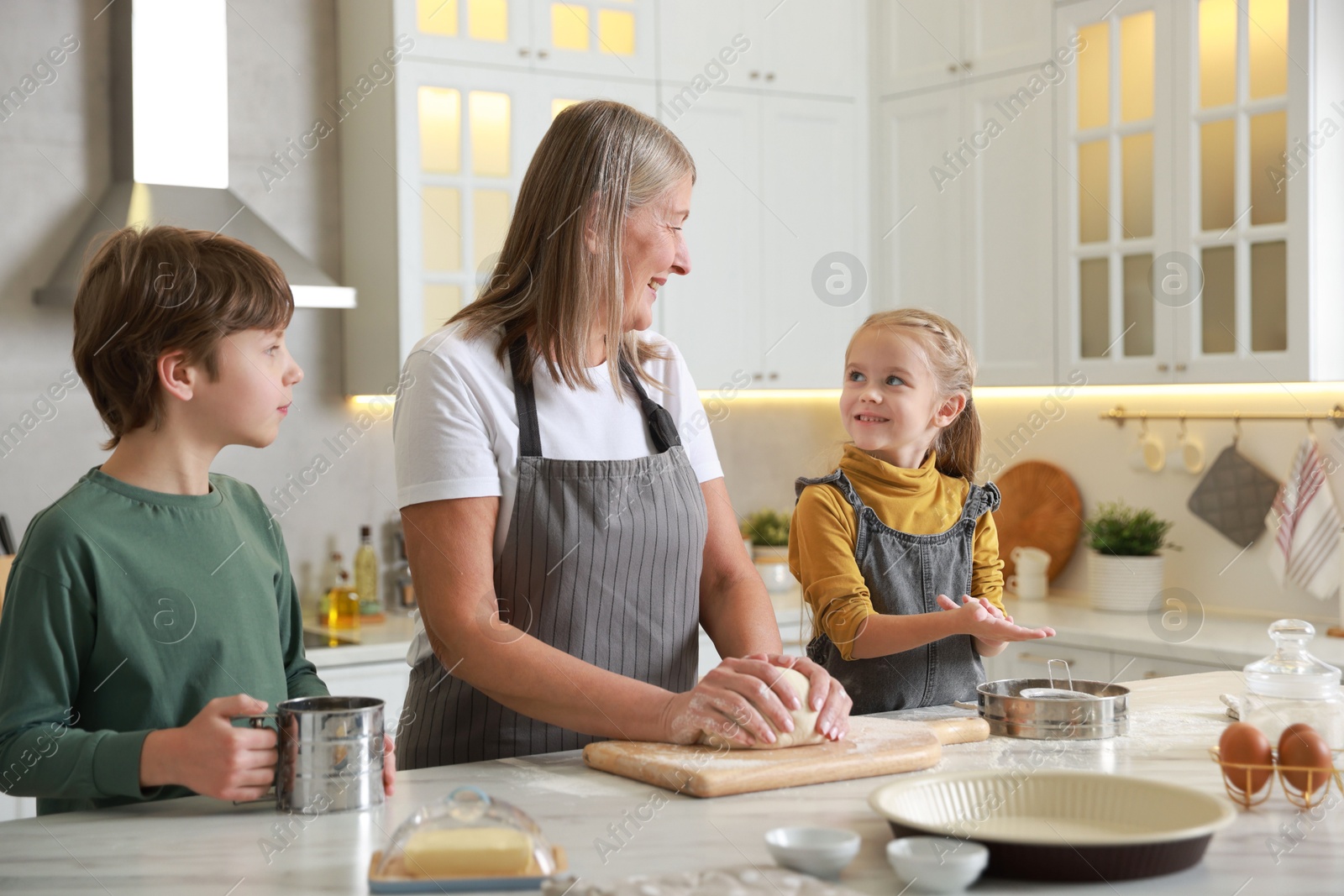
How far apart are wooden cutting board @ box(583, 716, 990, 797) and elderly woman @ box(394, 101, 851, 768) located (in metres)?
0.08

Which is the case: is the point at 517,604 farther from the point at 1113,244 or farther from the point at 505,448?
the point at 1113,244

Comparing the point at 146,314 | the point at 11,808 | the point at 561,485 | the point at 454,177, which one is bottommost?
the point at 11,808

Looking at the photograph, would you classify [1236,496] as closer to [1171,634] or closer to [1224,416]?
[1224,416]

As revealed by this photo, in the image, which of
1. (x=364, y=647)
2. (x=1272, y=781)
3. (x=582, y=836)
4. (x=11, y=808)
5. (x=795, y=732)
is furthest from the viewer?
(x=364, y=647)

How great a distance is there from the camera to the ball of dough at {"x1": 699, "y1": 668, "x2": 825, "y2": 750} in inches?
47.6

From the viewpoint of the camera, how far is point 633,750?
1.20 metres

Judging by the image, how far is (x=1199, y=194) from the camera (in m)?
3.01

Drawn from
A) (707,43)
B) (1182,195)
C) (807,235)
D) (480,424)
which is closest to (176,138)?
(707,43)

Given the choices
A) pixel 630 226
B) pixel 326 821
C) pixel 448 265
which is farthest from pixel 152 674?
pixel 448 265

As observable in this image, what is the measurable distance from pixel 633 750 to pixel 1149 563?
7.67 ft

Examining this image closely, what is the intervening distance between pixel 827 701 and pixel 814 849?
33cm

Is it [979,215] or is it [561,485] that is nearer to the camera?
[561,485]

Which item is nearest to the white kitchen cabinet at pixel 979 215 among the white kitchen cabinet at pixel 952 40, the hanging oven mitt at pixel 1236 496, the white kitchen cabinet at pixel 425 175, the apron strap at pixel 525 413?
the white kitchen cabinet at pixel 952 40

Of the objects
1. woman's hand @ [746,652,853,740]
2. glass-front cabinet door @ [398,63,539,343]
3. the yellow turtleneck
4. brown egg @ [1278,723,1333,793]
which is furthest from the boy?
glass-front cabinet door @ [398,63,539,343]
